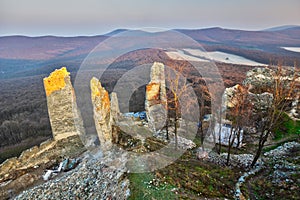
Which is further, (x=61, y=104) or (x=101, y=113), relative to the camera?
(x=61, y=104)

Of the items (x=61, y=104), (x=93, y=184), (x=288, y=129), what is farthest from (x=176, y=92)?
(x=288, y=129)

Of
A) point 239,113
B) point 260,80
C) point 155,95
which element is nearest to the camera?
point 239,113

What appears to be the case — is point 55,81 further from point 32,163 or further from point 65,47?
point 65,47

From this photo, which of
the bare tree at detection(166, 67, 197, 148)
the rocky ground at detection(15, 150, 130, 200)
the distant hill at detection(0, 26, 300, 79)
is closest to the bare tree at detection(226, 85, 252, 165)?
the bare tree at detection(166, 67, 197, 148)

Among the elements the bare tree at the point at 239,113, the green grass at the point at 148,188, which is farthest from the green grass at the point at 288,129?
the green grass at the point at 148,188

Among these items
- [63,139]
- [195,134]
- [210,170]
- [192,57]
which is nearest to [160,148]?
[210,170]

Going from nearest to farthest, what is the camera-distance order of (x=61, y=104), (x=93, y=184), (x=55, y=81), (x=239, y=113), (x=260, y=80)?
(x=93, y=184), (x=239, y=113), (x=55, y=81), (x=61, y=104), (x=260, y=80)

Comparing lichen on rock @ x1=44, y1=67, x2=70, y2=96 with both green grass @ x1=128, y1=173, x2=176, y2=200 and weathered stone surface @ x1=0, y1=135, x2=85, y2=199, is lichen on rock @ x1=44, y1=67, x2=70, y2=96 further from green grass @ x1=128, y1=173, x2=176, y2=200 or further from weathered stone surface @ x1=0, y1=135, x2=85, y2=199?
green grass @ x1=128, y1=173, x2=176, y2=200
